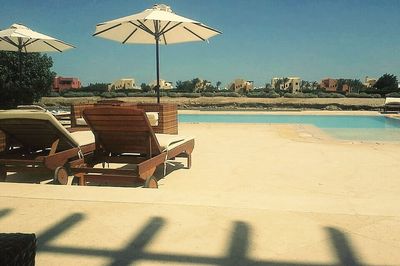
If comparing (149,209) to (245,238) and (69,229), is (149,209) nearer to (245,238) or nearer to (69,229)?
(69,229)

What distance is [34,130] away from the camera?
4445 mm

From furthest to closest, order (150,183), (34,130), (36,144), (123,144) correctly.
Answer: (36,144) → (123,144) → (34,130) → (150,183)

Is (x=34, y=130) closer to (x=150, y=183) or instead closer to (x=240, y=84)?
(x=150, y=183)

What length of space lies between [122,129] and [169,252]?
96.8 inches

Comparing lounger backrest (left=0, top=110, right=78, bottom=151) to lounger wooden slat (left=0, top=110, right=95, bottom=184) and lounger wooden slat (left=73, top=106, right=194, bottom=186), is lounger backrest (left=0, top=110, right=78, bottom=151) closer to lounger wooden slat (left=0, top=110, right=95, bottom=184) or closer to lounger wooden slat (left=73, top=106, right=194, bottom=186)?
lounger wooden slat (left=0, top=110, right=95, bottom=184)

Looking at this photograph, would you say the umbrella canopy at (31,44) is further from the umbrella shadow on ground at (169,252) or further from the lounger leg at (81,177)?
the umbrella shadow on ground at (169,252)

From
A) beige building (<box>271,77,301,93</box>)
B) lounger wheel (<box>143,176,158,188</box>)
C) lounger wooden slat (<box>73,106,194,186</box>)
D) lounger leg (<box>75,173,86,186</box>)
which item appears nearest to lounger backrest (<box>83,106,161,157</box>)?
lounger wooden slat (<box>73,106,194,186</box>)

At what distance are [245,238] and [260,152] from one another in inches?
201

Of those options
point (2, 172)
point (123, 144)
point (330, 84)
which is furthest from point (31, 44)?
point (330, 84)

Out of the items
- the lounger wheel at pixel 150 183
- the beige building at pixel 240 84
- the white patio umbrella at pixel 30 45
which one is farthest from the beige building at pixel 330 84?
the lounger wheel at pixel 150 183

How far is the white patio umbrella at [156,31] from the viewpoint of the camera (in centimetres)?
762

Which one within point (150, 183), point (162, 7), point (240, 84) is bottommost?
point (150, 183)

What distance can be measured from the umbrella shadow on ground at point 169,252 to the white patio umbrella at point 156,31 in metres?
5.58

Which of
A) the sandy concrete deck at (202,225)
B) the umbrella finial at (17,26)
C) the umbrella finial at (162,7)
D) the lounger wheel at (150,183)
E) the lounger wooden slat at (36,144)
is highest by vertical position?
the umbrella finial at (162,7)
